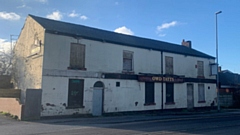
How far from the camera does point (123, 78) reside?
21.6 m

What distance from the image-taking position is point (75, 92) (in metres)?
18.9

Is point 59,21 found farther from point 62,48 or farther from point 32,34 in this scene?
point 62,48

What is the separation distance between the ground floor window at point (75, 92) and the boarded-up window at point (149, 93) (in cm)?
698

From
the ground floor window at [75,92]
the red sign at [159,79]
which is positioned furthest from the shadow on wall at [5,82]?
the red sign at [159,79]

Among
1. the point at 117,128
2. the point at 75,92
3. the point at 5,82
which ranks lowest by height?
the point at 117,128

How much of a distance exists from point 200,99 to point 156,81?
750cm

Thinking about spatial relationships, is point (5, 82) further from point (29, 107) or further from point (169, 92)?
point (169, 92)

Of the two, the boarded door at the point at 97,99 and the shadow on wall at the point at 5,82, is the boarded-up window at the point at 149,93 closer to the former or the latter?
the boarded door at the point at 97,99

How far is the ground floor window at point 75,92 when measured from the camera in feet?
61.1

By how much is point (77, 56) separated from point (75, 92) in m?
2.91

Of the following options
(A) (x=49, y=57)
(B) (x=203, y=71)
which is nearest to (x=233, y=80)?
(B) (x=203, y=71)

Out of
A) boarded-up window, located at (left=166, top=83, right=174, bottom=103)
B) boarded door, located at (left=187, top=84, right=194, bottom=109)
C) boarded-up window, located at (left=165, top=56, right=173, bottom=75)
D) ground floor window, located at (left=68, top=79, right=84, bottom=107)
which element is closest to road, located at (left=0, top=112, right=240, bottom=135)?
ground floor window, located at (left=68, top=79, right=84, bottom=107)

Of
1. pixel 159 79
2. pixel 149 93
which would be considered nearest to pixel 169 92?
pixel 159 79

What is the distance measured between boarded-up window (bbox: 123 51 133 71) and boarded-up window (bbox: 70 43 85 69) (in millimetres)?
4392
